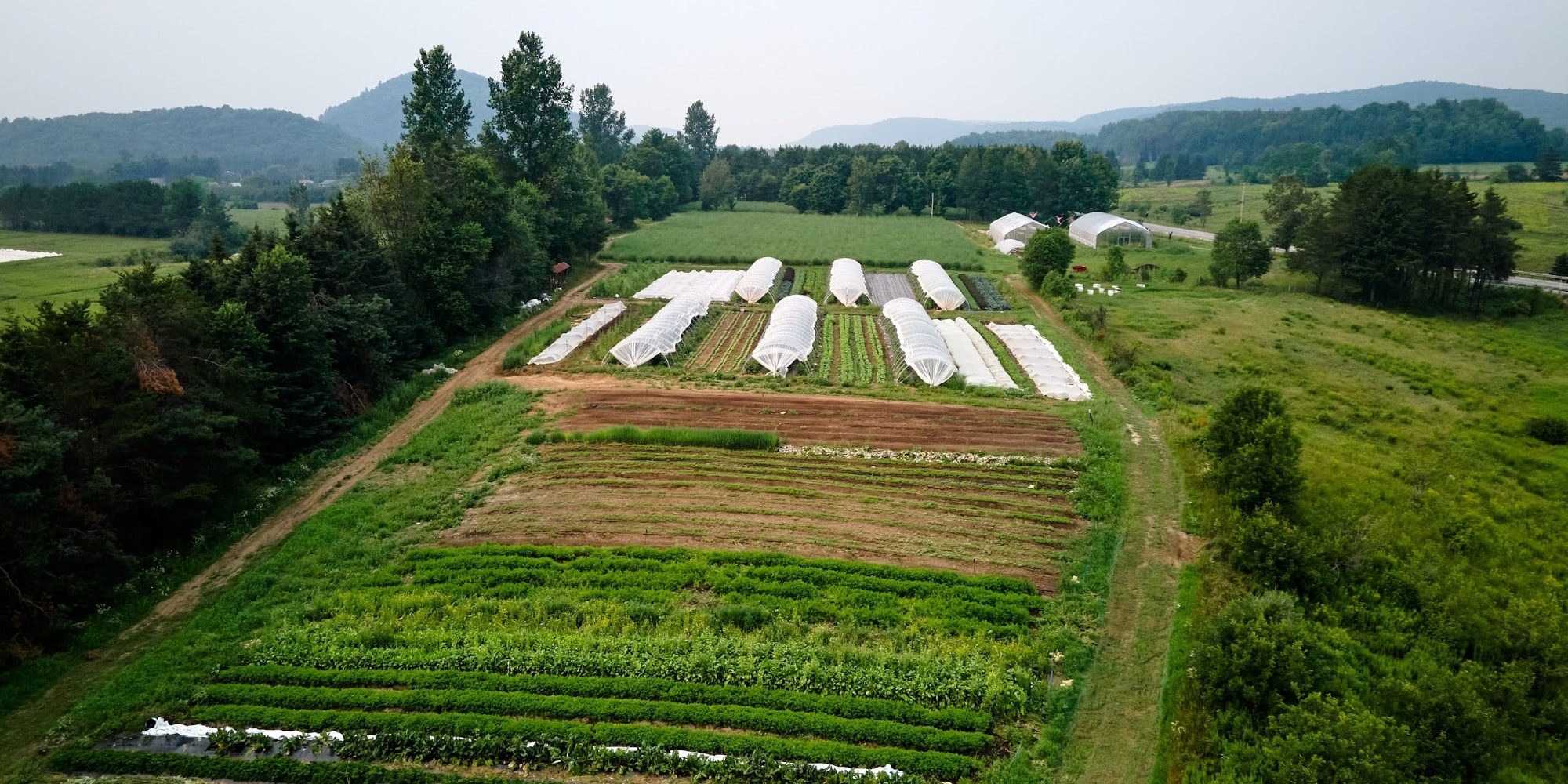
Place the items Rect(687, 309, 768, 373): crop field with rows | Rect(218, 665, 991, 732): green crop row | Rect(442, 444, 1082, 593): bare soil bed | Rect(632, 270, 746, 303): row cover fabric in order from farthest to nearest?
Rect(632, 270, 746, 303): row cover fabric < Rect(687, 309, 768, 373): crop field with rows < Rect(442, 444, 1082, 593): bare soil bed < Rect(218, 665, 991, 732): green crop row

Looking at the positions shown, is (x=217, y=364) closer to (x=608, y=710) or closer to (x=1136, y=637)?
(x=608, y=710)

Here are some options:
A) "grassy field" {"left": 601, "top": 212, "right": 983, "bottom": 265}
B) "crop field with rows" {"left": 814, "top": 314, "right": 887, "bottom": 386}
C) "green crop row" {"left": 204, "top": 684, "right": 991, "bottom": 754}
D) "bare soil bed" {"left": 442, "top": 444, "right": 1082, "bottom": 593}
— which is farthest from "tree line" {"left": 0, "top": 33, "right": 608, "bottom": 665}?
"grassy field" {"left": 601, "top": 212, "right": 983, "bottom": 265}

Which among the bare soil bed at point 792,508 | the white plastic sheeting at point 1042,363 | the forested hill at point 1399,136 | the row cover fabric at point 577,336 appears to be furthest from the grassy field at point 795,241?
the forested hill at point 1399,136

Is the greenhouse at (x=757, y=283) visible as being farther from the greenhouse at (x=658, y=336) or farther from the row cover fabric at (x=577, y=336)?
the row cover fabric at (x=577, y=336)

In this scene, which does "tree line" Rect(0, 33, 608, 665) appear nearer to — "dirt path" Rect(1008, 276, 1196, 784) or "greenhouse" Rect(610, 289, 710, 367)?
"greenhouse" Rect(610, 289, 710, 367)

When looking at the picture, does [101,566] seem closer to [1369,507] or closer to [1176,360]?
[1369,507]

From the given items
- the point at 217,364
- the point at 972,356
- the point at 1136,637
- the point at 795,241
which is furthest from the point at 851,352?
the point at 795,241
